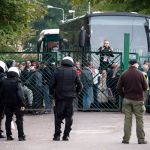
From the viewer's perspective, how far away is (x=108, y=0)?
30812mm

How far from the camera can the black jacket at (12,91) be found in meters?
15.8

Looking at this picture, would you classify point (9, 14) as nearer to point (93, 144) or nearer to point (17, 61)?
point (17, 61)

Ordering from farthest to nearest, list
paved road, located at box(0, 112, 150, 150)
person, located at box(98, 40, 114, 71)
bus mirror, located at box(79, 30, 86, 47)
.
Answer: bus mirror, located at box(79, 30, 86, 47), person, located at box(98, 40, 114, 71), paved road, located at box(0, 112, 150, 150)

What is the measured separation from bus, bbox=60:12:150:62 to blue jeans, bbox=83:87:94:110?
7.58 feet

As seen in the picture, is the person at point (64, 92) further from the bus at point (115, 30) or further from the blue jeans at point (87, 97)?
the bus at point (115, 30)

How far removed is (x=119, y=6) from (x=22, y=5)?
8834 mm

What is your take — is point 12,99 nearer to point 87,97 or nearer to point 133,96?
point 133,96

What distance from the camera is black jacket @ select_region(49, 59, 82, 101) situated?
15688mm

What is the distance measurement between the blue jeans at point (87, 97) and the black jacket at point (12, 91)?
7.83 meters

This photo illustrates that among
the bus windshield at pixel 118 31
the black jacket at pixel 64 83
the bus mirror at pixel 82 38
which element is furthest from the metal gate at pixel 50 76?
the black jacket at pixel 64 83

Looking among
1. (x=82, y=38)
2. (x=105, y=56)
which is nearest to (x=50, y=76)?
(x=105, y=56)

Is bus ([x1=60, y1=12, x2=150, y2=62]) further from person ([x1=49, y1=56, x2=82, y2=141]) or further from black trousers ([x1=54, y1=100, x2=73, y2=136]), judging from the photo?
black trousers ([x1=54, y1=100, x2=73, y2=136])

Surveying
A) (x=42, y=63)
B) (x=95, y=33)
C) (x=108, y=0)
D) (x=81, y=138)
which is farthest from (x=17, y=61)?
(x=108, y=0)

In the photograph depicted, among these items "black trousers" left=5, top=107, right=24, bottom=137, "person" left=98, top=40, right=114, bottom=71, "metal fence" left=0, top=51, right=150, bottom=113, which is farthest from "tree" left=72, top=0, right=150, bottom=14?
"black trousers" left=5, top=107, right=24, bottom=137
